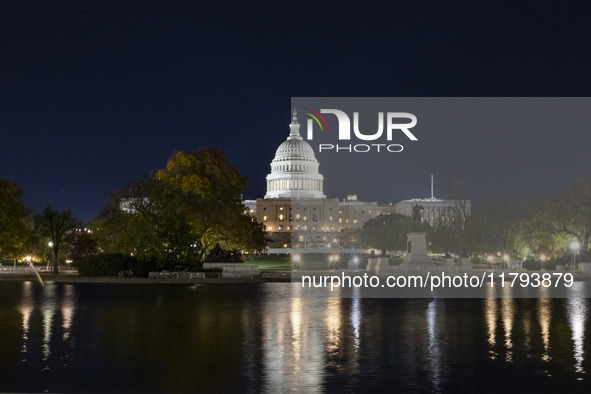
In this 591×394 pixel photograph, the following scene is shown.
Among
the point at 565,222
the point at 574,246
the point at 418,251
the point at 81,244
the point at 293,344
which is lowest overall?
the point at 293,344

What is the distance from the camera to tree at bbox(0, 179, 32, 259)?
2509 inches

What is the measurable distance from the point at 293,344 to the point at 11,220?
51849 mm

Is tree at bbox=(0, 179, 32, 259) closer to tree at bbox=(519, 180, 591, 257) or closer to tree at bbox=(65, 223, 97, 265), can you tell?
tree at bbox=(65, 223, 97, 265)

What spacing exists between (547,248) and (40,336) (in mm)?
54574

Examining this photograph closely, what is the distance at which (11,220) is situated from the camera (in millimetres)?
64438

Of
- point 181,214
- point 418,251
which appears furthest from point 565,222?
point 181,214

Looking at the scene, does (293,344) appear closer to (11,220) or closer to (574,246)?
(574,246)

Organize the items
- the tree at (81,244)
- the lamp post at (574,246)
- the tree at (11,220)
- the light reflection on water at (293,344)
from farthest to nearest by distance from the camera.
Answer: the tree at (81,244)
the tree at (11,220)
the lamp post at (574,246)
the light reflection on water at (293,344)

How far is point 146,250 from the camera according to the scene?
56.2 m

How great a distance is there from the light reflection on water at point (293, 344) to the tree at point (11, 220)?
33.3 m

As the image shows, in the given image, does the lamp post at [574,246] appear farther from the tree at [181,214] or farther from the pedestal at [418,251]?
the tree at [181,214]

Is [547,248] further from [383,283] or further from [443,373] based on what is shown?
[443,373]

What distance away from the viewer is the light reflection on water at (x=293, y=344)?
1480 cm

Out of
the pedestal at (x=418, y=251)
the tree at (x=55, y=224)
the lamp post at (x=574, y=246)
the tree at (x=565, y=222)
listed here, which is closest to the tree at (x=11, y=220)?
the tree at (x=55, y=224)
